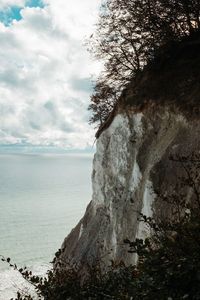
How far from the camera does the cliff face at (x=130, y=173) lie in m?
17.7

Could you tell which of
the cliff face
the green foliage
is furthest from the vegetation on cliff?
the green foliage

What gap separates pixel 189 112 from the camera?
17844 mm

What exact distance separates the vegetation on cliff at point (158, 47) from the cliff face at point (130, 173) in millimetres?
1181

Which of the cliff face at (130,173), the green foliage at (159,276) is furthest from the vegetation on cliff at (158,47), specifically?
the green foliage at (159,276)

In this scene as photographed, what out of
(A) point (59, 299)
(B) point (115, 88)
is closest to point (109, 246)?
(B) point (115, 88)

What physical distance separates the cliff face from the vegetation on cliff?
118cm

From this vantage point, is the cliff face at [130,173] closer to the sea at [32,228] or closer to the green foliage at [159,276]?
the sea at [32,228]

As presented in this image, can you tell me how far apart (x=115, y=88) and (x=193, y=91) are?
856 cm

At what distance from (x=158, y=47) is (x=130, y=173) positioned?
6.68 metres

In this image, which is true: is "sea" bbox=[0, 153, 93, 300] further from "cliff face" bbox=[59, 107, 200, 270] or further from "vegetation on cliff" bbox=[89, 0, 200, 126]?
"vegetation on cliff" bbox=[89, 0, 200, 126]

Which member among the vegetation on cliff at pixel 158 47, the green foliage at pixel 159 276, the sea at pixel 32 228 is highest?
the vegetation on cliff at pixel 158 47

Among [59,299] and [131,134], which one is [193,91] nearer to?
[131,134]

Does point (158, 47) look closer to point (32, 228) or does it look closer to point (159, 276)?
point (159, 276)

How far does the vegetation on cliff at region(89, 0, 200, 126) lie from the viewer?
1975 cm
